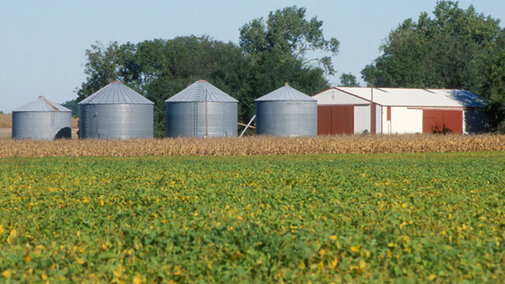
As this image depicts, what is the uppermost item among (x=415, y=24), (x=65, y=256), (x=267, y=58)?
(x=415, y=24)

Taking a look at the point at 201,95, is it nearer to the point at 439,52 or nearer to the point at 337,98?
the point at 337,98

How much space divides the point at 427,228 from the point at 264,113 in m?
39.8

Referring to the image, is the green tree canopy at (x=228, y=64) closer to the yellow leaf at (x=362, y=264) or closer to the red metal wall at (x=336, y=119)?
the red metal wall at (x=336, y=119)

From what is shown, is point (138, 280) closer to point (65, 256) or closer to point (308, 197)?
point (65, 256)

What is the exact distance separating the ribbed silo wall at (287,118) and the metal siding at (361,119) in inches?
262

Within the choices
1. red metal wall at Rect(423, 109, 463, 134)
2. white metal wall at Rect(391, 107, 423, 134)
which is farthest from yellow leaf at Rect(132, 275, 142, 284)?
red metal wall at Rect(423, 109, 463, 134)

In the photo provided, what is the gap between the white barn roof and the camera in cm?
5759

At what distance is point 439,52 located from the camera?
92.6 meters

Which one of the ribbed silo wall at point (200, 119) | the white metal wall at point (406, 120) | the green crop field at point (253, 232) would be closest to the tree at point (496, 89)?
the white metal wall at point (406, 120)

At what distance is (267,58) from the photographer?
71250mm

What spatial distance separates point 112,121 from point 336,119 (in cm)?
1911

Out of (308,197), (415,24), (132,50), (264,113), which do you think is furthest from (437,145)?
(415,24)

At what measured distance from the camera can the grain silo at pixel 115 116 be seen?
48.4m

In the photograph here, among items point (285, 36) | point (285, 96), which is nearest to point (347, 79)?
point (285, 36)
